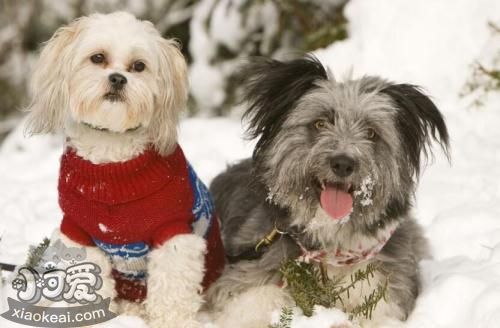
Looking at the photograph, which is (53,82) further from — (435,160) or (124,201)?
(435,160)

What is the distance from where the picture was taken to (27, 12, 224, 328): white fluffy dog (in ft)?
9.26

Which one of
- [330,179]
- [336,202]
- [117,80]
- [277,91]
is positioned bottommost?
[336,202]

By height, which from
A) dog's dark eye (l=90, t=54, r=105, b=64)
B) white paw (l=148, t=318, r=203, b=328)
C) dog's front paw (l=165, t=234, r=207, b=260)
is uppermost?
dog's dark eye (l=90, t=54, r=105, b=64)

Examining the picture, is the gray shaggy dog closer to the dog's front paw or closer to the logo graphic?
the dog's front paw

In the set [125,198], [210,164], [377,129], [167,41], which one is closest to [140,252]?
[125,198]

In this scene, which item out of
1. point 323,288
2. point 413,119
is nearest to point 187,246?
point 323,288

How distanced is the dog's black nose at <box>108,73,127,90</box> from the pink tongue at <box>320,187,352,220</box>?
92cm

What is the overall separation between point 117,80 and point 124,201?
51cm

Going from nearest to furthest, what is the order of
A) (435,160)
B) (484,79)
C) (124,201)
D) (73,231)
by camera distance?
(124,201)
(73,231)
(435,160)
(484,79)

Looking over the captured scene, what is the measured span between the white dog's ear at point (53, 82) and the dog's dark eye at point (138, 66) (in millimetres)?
264

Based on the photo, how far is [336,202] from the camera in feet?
9.32

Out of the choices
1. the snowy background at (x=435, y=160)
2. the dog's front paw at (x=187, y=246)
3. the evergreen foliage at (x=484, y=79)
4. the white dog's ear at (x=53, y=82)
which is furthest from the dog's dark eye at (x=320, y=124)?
the evergreen foliage at (x=484, y=79)

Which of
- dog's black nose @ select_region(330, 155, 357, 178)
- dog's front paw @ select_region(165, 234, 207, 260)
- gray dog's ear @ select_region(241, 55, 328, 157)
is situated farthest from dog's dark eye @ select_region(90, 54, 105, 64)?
dog's black nose @ select_region(330, 155, 357, 178)

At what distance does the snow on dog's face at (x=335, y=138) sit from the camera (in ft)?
9.29
